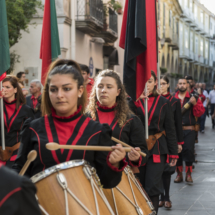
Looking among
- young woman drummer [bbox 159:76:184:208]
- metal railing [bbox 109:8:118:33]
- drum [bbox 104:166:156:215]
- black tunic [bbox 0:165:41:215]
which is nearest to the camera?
black tunic [bbox 0:165:41:215]

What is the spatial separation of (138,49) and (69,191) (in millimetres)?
4103

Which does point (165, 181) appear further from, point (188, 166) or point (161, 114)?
point (188, 166)

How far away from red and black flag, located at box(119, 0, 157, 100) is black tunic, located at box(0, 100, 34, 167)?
56.4 inches

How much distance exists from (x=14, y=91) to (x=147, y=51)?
194cm

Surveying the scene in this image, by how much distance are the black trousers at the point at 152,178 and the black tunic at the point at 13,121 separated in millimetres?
1659

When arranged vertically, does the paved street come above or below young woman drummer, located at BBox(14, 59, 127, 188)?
below

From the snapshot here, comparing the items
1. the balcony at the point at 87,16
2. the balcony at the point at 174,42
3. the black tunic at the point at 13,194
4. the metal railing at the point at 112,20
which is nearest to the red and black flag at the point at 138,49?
the black tunic at the point at 13,194

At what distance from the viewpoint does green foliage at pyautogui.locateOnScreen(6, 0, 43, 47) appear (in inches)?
528

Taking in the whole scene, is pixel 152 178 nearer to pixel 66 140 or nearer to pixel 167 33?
pixel 66 140

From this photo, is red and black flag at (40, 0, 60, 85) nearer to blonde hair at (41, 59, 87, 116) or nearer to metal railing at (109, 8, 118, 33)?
blonde hair at (41, 59, 87, 116)

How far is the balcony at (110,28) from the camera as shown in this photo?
2128cm

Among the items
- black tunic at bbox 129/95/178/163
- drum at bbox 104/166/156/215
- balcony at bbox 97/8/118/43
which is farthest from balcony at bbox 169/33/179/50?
drum at bbox 104/166/156/215

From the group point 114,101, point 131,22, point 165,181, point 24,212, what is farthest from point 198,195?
point 24,212

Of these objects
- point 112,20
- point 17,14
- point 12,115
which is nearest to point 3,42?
point 12,115
